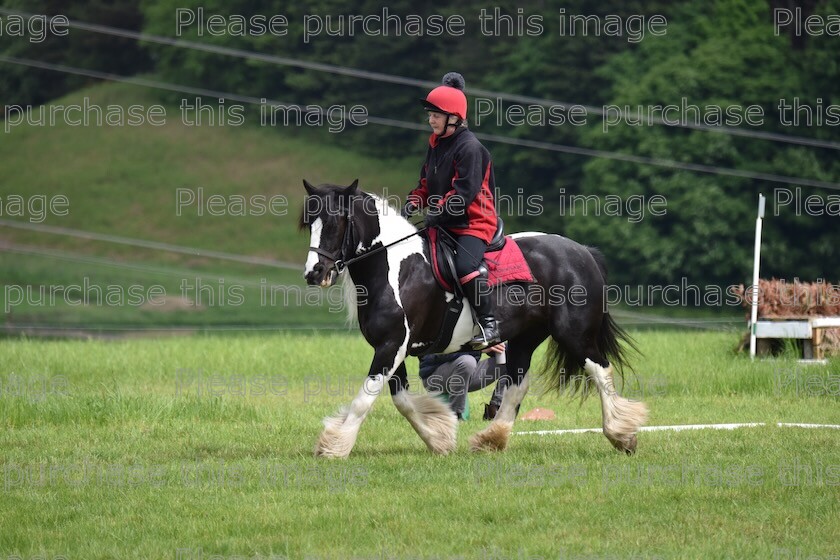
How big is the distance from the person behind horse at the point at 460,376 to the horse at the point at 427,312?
1.38 m

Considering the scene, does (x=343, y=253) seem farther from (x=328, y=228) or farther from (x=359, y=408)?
(x=359, y=408)

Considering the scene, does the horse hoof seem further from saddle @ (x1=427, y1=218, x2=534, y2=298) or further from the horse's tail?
saddle @ (x1=427, y1=218, x2=534, y2=298)

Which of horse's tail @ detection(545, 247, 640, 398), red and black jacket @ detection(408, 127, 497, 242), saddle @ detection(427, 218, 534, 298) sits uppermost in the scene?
red and black jacket @ detection(408, 127, 497, 242)

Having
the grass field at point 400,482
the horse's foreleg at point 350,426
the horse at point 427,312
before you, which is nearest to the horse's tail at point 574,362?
the horse at point 427,312

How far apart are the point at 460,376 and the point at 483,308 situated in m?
2.39

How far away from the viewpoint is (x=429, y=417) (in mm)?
8922

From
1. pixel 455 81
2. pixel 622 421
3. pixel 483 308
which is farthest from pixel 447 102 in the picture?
pixel 622 421

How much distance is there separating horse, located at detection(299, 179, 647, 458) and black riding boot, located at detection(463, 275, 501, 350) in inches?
5.8

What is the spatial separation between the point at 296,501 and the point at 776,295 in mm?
10430

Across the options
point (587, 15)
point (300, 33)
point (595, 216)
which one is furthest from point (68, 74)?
point (595, 216)

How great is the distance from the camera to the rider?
877cm

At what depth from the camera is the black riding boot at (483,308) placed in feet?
29.0

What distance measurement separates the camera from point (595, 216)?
127ft

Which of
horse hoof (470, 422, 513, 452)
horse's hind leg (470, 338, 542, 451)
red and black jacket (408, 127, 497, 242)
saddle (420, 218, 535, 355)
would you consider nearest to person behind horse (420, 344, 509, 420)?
horse's hind leg (470, 338, 542, 451)
